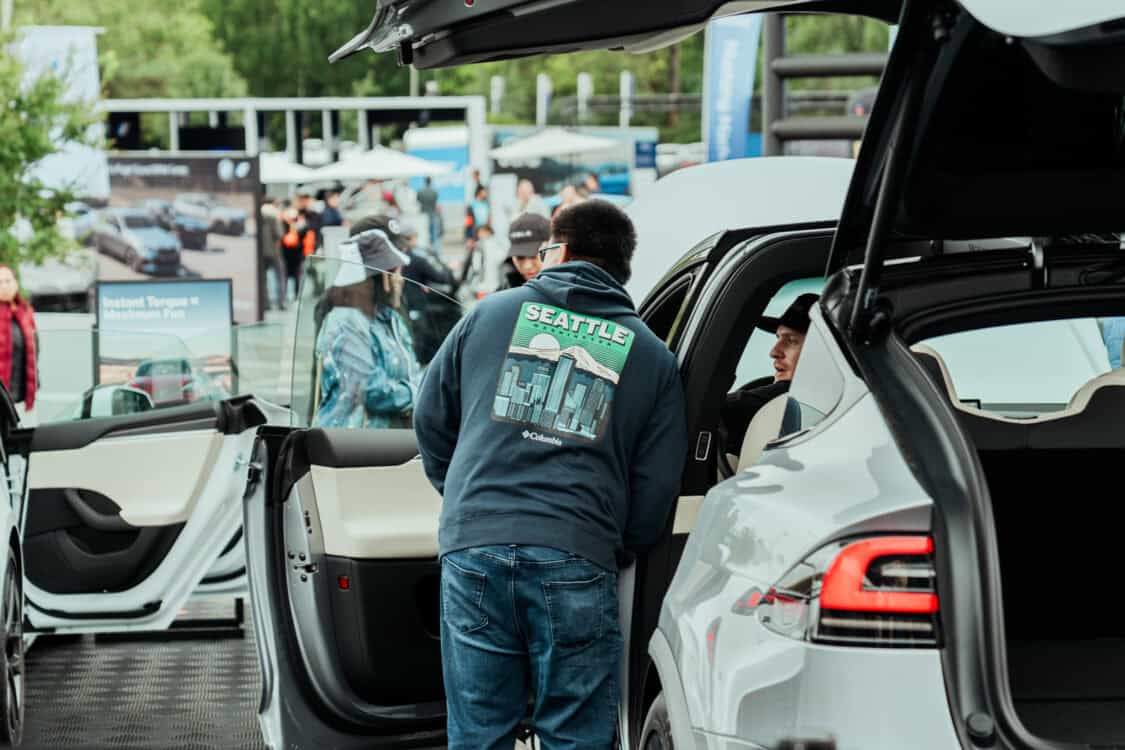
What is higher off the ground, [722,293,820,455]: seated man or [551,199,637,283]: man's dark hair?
[551,199,637,283]: man's dark hair

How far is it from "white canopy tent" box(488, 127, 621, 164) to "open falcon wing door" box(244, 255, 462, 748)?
2952cm

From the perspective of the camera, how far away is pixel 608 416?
4375 mm

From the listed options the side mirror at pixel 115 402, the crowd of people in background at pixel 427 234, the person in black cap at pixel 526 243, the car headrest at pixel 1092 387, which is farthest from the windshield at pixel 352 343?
the crowd of people in background at pixel 427 234

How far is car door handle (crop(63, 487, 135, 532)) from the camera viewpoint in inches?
287

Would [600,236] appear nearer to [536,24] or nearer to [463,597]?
[536,24]

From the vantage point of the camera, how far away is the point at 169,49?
6588 centimetres

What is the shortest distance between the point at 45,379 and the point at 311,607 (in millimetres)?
4612

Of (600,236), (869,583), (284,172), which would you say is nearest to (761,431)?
(600,236)

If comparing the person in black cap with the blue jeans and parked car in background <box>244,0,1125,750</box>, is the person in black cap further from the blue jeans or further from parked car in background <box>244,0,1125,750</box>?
the blue jeans

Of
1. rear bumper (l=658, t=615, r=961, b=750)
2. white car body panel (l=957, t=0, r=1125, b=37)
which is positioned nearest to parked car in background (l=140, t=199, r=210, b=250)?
rear bumper (l=658, t=615, r=961, b=750)

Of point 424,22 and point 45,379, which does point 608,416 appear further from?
point 45,379

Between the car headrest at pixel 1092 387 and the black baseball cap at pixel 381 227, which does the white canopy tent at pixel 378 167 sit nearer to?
the black baseball cap at pixel 381 227

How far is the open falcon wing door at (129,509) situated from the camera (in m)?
7.20

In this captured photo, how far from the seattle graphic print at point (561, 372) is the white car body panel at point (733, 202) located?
104cm
